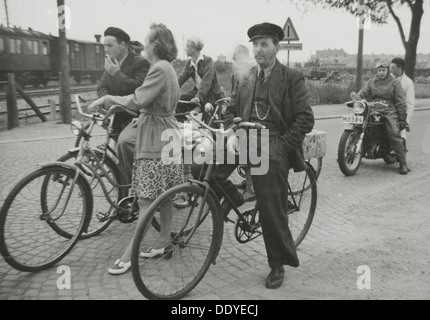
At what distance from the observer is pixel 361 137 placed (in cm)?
727

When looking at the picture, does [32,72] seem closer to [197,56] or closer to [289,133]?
[197,56]

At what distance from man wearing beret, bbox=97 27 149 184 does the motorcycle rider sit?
443cm

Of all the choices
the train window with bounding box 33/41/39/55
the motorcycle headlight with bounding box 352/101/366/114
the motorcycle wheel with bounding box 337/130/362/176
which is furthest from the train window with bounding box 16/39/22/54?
the motorcycle wheel with bounding box 337/130/362/176

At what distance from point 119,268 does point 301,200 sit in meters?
1.69

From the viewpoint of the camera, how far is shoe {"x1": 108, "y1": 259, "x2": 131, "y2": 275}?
11.6 ft

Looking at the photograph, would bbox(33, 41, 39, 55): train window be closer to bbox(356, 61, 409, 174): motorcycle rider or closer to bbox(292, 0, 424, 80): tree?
bbox(292, 0, 424, 80): tree

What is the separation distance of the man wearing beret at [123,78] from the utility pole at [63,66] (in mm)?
7047

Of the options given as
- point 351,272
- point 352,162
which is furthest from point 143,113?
point 352,162

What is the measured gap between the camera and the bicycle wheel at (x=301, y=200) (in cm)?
399

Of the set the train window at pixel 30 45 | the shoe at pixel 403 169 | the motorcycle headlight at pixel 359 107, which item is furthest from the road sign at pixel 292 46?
the train window at pixel 30 45

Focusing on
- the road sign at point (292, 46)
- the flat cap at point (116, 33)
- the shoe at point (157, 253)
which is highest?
the road sign at point (292, 46)

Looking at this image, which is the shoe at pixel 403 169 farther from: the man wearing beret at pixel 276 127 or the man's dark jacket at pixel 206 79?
the man wearing beret at pixel 276 127

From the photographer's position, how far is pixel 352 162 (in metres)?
7.30

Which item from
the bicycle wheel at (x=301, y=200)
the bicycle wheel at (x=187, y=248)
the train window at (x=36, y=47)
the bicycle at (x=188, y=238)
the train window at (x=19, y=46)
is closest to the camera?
the bicycle at (x=188, y=238)
